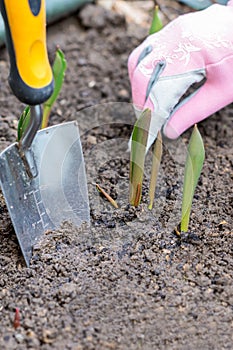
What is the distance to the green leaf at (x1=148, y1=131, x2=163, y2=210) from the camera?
120cm

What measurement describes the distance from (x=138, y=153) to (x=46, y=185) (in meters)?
0.19

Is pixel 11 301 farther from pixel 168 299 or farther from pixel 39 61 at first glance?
pixel 39 61

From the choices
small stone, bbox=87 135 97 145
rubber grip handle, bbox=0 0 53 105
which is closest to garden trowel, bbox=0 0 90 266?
rubber grip handle, bbox=0 0 53 105

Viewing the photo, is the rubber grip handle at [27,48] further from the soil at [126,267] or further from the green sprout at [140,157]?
the soil at [126,267]

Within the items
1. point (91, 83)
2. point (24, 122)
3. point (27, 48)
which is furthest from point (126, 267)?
point (91, 83)

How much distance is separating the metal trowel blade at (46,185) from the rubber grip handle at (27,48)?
16 centimetres

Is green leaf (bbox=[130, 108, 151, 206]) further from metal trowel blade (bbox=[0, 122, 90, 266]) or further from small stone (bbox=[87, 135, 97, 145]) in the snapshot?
small stone (bbox=[87, 135, 97, 145])

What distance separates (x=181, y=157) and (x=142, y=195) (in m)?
0.19

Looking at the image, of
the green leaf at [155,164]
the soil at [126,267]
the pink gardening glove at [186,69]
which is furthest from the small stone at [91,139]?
the green leaf at [155,164]

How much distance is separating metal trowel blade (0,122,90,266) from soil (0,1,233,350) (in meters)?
0.03

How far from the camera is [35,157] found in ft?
3.95

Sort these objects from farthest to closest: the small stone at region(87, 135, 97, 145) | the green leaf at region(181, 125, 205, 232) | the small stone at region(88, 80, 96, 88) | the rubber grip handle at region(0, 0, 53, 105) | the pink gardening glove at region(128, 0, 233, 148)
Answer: the small stone at region(88, 80, 96, 88) < the small stone at region(87, 135, 97, 145) < the pink gardening glove at region(128, 0, 233, 148) < the green leaf at region(181, 125, 205, 232) < the rubber grip handle at region(0, 0, 53, 105)

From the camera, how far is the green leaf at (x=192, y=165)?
3.76 ft

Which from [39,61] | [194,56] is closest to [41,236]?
[39,61]
